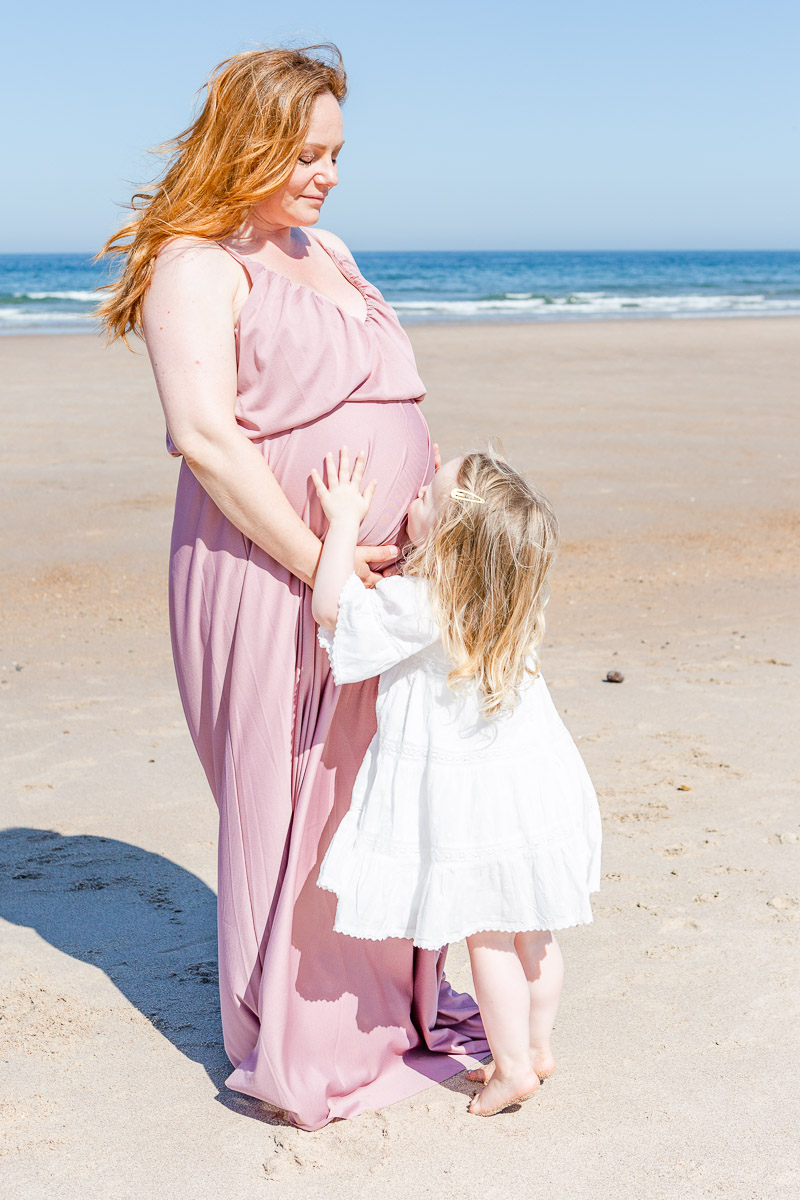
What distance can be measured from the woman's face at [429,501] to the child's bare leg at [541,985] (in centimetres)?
87

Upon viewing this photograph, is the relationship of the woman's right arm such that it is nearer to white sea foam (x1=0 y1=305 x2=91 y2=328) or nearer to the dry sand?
the dry sand

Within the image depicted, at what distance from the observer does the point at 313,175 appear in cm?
231

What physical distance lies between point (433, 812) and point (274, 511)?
654 millimetres

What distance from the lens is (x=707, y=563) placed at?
7.29 m

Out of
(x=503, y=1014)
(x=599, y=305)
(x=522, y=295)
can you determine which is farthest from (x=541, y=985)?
(x=522, y=295)

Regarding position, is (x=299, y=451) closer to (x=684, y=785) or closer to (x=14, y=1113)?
(x=14, y=1113)

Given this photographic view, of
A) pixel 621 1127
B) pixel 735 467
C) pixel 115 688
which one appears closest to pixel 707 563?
pixel 735 467

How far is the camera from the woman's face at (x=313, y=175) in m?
2.27

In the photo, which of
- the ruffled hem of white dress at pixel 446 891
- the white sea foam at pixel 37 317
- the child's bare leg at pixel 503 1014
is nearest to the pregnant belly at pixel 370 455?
the ruffled hem of white dress at pixel 446 891

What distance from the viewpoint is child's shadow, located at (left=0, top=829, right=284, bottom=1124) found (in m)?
2.89

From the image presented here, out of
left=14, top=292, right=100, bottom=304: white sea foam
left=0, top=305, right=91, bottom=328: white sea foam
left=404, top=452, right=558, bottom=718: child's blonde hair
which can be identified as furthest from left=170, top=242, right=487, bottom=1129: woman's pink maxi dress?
left=14, top=292, right=100, bottom=304: white sea foam

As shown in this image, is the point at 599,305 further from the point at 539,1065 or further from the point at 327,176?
the point at 539,1065

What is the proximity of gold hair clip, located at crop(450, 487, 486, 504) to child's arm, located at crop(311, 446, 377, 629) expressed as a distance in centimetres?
18

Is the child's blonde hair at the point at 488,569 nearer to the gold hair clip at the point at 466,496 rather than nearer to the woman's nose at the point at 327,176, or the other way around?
the gold hair clip at the point at 466,496
